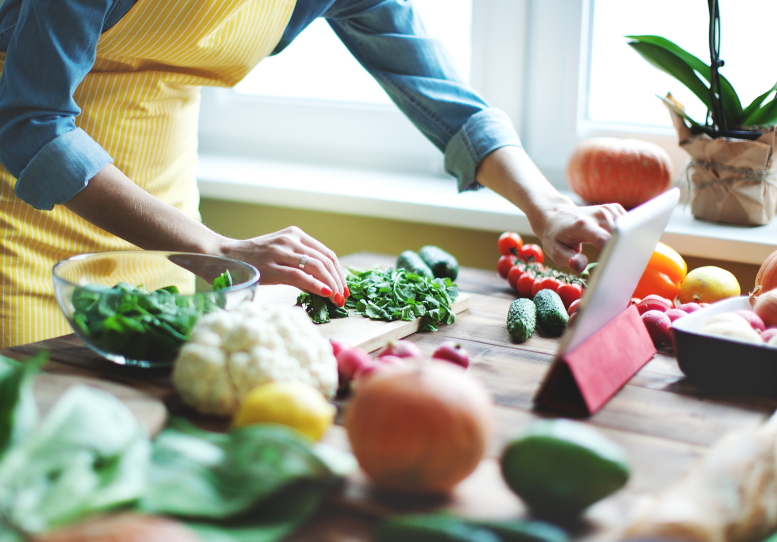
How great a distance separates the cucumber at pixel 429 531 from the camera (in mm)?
473

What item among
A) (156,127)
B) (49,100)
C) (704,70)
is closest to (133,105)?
(156,127)

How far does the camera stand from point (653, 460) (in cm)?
66

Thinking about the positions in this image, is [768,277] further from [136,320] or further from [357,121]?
[357,121]

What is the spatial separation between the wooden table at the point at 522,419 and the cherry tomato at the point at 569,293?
0.15 metres

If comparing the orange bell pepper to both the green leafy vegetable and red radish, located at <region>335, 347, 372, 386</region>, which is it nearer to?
red radish, located at <region>335, 347, 372, 386</region>

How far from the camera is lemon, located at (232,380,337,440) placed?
24.5 inches

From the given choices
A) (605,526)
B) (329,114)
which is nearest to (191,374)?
(605,526)

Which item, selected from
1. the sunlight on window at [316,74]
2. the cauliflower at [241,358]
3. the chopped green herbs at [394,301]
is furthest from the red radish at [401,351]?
the sunlight on window at [316,74]

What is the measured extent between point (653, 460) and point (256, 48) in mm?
1109

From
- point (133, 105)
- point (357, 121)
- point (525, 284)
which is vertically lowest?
point (525, 284)

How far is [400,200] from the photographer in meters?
1.91

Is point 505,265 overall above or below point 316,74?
below

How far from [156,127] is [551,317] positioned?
2.98 feet

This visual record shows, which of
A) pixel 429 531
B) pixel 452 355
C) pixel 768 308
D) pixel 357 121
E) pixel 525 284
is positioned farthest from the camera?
pixel 357 121
